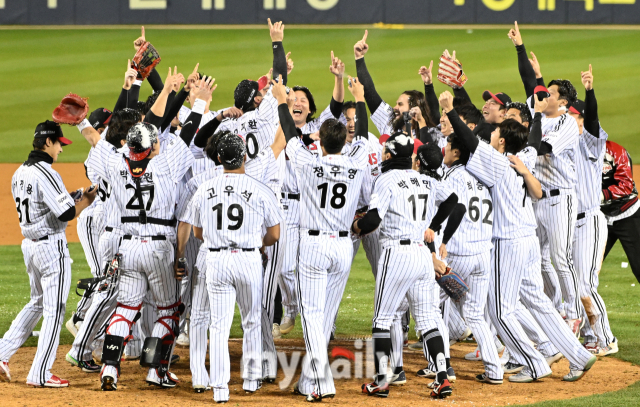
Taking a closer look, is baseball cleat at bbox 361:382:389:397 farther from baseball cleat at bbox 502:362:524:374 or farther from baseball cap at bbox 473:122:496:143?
baseball cap at bbox 473:122:496:143

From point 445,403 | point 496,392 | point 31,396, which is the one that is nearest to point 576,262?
point 496,392

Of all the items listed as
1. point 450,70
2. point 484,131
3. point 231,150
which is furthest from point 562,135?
point 231,150

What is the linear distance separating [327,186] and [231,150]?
69 centimetres

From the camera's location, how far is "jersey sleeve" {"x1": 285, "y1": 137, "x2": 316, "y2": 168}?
546 centimetres

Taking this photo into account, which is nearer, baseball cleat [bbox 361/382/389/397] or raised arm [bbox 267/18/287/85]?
baseball cleat [bbox 361/382/389/397]

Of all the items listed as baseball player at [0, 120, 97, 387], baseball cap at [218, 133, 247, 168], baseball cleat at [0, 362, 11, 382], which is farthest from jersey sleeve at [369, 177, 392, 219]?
baseball cleat at [0, 362, 11, 382]

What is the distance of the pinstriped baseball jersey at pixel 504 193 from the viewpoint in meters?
5.80

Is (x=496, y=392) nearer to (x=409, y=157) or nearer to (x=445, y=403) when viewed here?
(x=445, y=403)

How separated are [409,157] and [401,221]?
0.47 meters

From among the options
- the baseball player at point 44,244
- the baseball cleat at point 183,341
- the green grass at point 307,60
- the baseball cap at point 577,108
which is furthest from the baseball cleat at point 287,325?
the green grass at point 307,60

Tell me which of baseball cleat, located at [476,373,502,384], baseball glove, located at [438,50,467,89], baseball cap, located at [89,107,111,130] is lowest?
baseball cleat, located at [476,373,502,384]

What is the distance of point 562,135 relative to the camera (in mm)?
6594

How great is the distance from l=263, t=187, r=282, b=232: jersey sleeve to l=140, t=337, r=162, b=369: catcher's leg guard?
3.78 feet

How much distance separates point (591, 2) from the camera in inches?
945
